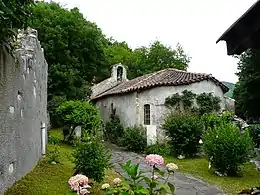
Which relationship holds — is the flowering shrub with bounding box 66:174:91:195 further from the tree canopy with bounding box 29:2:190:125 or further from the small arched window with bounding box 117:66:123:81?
the small arched window with bounding box 117:66:123:81

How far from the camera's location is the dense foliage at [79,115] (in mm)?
16641

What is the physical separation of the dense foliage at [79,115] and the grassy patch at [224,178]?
457 centimetres

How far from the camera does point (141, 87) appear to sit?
62.0ft

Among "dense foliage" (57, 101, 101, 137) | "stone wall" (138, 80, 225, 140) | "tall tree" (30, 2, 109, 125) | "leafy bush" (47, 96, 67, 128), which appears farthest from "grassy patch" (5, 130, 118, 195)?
"tall tree" (30, 2, 109, 125)

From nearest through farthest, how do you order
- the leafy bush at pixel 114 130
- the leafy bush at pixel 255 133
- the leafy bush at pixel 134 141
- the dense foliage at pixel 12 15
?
the dense foliage at pixel 12 15 → the leafy bush at pixel 255 133 → the leafy bush at pixel 134 141 → the leafy bush at pixel 114 130

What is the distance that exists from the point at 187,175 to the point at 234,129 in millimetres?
2130

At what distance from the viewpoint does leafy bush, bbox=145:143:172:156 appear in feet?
53.3

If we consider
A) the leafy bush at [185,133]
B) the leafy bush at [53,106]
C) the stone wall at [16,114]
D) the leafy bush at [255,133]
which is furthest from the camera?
the leafy bush at [53,106]

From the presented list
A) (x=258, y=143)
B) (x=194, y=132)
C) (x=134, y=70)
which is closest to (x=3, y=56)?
(x=194, y=132)

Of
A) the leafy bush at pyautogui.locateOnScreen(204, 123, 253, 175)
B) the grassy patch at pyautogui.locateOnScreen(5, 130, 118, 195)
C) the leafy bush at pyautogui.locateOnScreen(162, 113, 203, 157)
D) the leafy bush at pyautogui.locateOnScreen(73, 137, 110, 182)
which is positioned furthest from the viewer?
the leafy bush at pyautogui.locateOnScreen(162, 113, 203, 157)

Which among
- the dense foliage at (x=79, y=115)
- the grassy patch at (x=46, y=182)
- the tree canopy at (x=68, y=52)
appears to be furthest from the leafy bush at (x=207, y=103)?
the grassy patch at (x=46, y=182)

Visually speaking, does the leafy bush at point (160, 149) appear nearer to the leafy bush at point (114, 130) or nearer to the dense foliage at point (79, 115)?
the dense foliage at point (79, 115)

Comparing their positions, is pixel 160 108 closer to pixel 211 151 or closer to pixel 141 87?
pixel 141 87

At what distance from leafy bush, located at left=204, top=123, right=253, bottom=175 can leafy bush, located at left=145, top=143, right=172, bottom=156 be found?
4.53 metres
